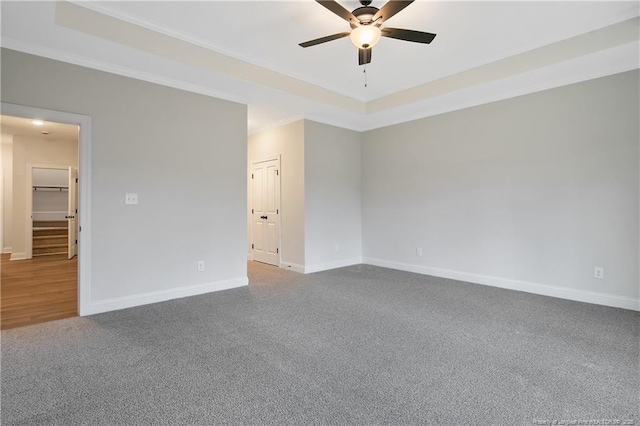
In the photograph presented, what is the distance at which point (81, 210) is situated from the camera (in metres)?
3.22

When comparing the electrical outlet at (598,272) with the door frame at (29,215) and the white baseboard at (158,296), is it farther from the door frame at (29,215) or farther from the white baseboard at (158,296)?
the door frame at (29,215)

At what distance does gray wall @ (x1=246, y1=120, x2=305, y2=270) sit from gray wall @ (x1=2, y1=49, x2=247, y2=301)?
111 centimetres

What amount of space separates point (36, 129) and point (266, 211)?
4913 mm

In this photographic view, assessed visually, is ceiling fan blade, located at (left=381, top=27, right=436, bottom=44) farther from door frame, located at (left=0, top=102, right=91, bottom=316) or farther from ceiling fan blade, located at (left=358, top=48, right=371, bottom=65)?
door frame, located at (left=0, top=102, right=91, bottom=316)

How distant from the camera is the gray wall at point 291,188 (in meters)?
5.30

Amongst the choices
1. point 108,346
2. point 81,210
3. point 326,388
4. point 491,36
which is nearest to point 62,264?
point 81,210

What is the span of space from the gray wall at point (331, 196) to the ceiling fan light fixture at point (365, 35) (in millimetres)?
2611

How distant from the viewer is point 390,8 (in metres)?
2.40

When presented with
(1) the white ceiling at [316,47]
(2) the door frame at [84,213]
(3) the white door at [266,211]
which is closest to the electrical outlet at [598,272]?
(1) the white ceiling at [316,47]

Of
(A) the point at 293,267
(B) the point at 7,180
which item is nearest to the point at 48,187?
(B) the point at 7,180

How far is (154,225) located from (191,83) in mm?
1836

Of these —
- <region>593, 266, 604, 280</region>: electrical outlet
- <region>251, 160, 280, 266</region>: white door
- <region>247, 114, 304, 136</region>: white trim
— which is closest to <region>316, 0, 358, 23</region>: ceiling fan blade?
<region>247, 114, 304, 136</region>: white trim

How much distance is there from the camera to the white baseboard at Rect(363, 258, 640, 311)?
3.44 m

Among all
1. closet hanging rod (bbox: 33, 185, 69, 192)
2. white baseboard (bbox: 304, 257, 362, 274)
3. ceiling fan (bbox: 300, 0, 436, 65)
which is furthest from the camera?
closet hanging rod (bbox: 33, 185, 69, 192)
